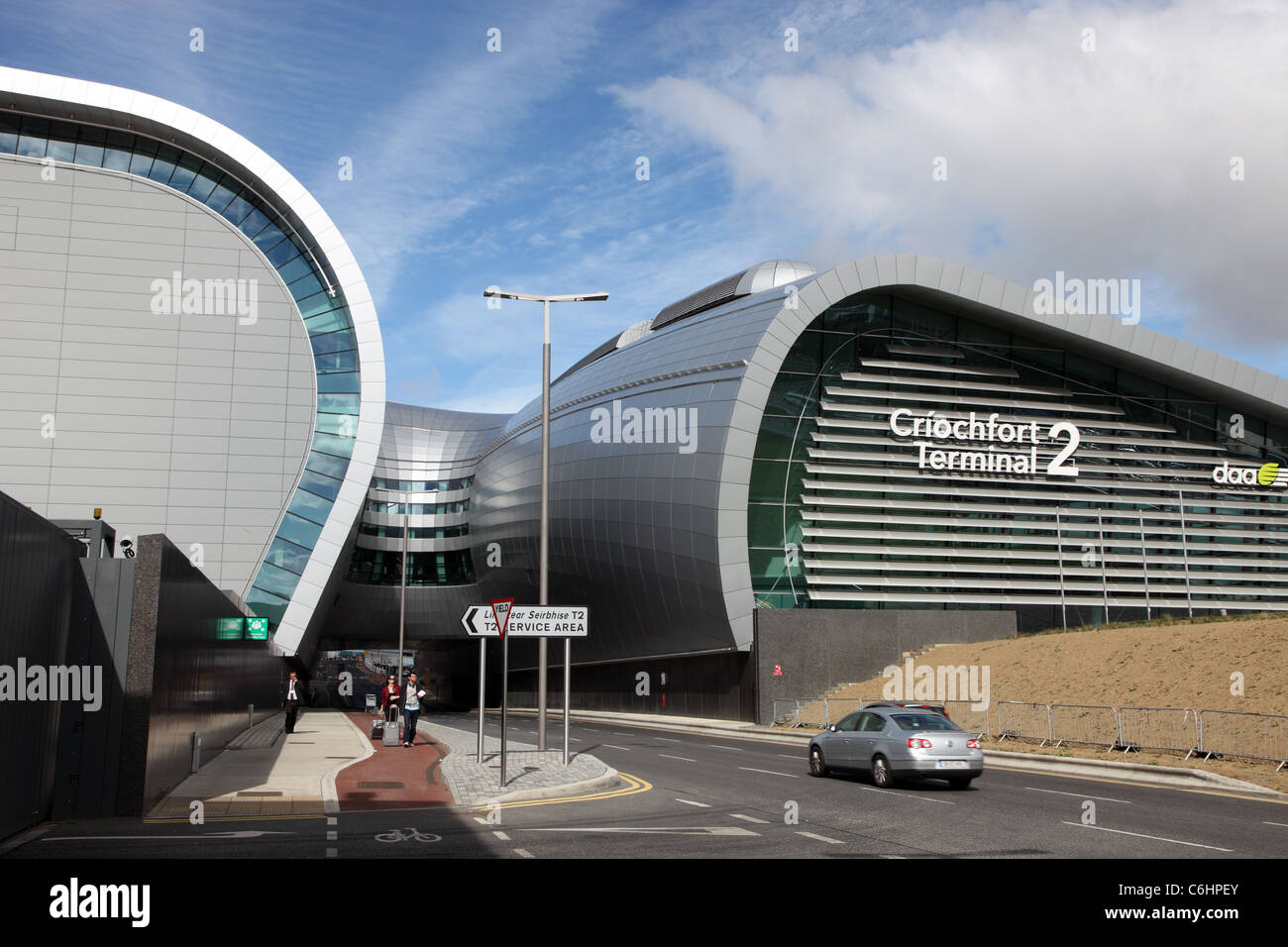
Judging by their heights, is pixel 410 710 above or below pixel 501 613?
below

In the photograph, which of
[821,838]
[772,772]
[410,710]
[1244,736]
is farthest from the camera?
[410,710]

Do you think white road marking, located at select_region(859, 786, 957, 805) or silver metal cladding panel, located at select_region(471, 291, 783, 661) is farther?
silver metal cladding panel, located at select_region(471, 291, 783, 661)

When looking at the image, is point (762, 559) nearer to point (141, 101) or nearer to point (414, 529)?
point (141, 101)

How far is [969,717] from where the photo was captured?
31656 mm

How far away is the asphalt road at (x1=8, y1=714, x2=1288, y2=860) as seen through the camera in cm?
1130

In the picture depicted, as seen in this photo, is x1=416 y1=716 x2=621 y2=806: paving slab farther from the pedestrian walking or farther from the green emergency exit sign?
the green emergency exit sign

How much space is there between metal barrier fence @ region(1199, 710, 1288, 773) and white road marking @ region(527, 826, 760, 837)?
12163 millimetres

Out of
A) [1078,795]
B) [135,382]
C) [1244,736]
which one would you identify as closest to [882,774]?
[1078,795]

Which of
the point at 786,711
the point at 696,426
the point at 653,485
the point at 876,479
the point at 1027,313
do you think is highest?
the point at 1027,313

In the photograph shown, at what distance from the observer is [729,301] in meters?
53.6

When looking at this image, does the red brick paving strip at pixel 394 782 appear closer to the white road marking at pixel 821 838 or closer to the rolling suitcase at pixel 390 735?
the rolling suitcase at pixel 390 735

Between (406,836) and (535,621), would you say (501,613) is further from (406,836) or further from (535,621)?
Result: (406,836)

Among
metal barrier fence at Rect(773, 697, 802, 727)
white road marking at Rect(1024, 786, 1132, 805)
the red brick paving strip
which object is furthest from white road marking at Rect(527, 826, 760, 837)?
metal barrier fence at Rect(773, 697, 802, 727)

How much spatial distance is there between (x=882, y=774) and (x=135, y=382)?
114ft
